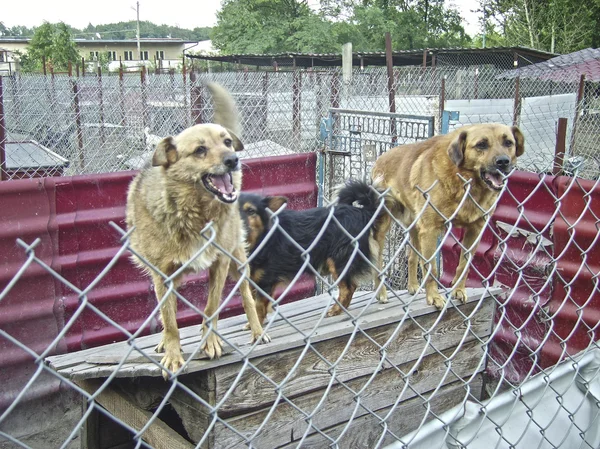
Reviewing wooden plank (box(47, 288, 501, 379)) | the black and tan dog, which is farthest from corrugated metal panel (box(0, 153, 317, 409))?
the black and tan dog

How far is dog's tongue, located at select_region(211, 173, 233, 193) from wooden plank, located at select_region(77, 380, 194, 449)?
113 centimetres

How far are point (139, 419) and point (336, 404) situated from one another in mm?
964

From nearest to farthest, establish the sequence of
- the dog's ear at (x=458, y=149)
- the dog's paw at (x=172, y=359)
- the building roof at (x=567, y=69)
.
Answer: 1. the dog's paw at (x=172, y=359)
2. the dog's ear at (x=458, y=149)
3. the building roof at (x=567, y=69)

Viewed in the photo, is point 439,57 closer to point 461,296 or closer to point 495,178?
point 495,178

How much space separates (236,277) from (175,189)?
88cm

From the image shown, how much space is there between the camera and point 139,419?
114 inches

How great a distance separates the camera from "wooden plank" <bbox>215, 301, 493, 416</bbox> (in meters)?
2.47

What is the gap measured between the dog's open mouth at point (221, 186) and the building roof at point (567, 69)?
1385 centimetres

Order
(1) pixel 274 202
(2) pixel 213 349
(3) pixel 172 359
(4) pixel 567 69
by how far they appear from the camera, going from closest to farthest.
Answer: (2) pixel 213 349 < (3) pixel 172 359 < (1) pixel 274 202 < (4) pixel 567 69

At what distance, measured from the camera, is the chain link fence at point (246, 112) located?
8.00 m

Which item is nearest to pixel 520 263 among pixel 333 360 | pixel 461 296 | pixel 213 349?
pixel 461 296

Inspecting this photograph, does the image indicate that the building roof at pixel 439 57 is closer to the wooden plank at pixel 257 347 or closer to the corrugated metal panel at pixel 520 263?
the corrugated metal panel at pixel 520 263

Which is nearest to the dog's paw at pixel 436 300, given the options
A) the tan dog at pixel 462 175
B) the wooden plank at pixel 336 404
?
the tan dog at pixel 462 175

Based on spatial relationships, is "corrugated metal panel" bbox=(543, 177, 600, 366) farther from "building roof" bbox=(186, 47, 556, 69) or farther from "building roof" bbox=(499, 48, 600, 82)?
"building roof" bbox=(186, 47, 556, 69)
